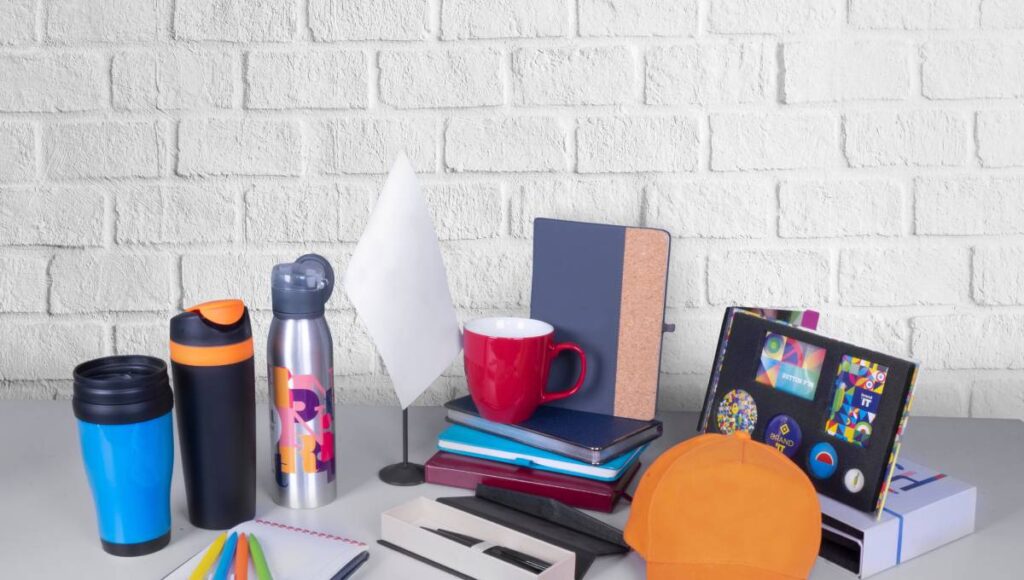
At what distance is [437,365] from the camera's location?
974mm

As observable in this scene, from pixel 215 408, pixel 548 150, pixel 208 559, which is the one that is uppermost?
pixel 548 150

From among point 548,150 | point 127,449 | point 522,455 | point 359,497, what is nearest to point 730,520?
point 522,455

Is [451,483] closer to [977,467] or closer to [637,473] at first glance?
[637,473]

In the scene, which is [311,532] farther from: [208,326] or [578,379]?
[578,379]

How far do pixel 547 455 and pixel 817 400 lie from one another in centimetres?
26

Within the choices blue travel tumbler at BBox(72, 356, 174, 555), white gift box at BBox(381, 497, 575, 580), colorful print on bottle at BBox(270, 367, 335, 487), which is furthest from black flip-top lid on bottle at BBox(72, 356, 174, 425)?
white gift box at BBox(381, 497, 575, 580)

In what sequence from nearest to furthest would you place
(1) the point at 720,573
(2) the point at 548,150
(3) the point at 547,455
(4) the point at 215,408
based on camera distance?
(1) the point at 720,573, (4) the point at 215,408, (3) the point at 547,455, (2) the point at 548,150

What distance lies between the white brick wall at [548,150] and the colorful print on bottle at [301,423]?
1.28ft

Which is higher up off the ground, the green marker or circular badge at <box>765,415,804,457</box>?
circular badge at <box>765,415,804,457</box>

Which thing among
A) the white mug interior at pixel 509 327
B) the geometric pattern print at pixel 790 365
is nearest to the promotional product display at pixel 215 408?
the white mug interior at pixel 509 327

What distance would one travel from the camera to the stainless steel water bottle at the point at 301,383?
0.86 meters

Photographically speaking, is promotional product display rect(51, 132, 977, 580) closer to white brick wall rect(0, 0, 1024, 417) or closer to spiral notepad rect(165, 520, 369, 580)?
spiral notepad rect(165, 520, 369, 580)

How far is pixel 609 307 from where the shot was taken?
3.41 ft

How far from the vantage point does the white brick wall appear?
3.86ft
